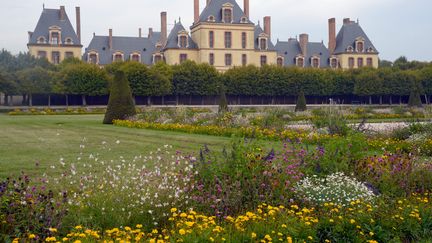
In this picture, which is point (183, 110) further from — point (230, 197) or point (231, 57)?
point (231, 57)

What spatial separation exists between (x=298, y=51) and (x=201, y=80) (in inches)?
657

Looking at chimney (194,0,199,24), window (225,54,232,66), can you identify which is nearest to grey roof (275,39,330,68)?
window (225,54,232,66)

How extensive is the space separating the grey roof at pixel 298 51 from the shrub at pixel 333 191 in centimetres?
4865

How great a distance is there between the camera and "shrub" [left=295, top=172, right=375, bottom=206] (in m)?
5.71

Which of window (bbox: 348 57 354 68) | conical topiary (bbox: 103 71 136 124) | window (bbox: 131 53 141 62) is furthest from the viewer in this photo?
window (bbox: 348 57 354 68)

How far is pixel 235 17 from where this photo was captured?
161ft

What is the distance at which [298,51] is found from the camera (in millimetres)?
54656

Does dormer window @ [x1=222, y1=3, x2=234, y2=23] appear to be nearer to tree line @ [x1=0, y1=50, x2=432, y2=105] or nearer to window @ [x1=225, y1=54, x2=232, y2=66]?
window @ [x1=225, y1=54, x2=232, y2=66]

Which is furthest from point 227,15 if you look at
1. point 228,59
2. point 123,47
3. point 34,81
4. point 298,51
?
point 34,81

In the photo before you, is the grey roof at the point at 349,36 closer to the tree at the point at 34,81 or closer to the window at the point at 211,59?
the window at the point at 211,59

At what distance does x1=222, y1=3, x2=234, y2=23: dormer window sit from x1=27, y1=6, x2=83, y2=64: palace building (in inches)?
583

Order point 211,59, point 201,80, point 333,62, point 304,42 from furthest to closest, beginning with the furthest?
point 333,62
point 304,42
point 211,59
point 201,80

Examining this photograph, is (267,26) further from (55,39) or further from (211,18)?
(55,39)

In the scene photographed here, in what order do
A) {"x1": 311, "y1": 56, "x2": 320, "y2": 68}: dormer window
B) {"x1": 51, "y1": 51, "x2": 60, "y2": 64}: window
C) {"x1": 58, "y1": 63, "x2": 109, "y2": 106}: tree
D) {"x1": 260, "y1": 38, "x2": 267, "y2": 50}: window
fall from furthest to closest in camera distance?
{"x1": 311, "y1": 56, "x2": 320, "y2": 68}: dormer window
{"x1": 260, "y1": 38, "x2": 267, "y2": 50}: window
{"x1": 51, "y1": 51, "x2": 60, "y2": 64}: window
{"x1": 58, "y1": 63, "x2": 109, "y2": 106}: tree
